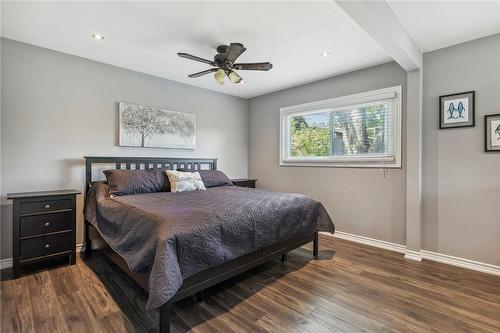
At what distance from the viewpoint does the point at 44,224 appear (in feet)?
8.68

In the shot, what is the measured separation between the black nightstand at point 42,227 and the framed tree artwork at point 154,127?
1122 mm

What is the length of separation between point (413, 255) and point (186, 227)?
2.82 metres

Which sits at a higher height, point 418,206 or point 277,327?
point 418,206

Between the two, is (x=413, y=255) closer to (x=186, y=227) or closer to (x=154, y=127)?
(x=186, y=227)

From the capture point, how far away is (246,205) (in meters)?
2.38

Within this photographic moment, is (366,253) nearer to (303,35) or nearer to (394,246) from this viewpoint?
(394,246)

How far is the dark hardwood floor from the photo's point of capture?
1788 mm

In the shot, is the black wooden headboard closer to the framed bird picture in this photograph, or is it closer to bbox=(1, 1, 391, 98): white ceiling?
bbox=(1, 1, 391, 98): white ceiling

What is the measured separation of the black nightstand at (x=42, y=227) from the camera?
2.49m

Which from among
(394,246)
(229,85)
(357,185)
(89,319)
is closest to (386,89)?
(357,185)

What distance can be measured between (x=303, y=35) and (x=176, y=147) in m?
2.54

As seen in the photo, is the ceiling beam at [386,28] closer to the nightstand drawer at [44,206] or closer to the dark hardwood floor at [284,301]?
the dark hardwood floor at [284,301]

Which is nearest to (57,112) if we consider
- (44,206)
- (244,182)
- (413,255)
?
(44,206)

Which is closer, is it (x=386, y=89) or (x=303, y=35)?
(x=303, y=35)
